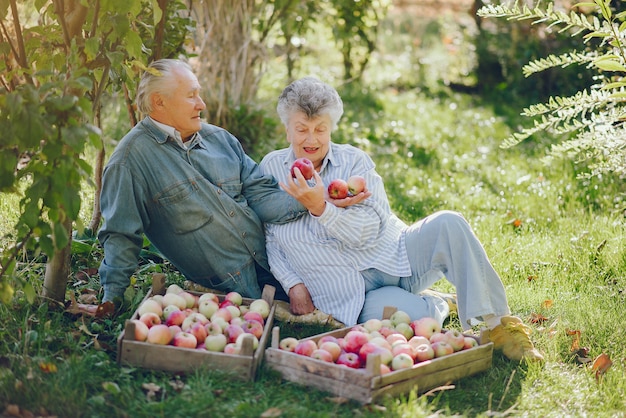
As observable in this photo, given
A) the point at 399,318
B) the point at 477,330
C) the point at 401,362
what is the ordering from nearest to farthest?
the point at 401,362, the point at 399,318, the point at 477,330

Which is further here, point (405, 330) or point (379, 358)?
point (405, 330)

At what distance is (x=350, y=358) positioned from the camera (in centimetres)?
317

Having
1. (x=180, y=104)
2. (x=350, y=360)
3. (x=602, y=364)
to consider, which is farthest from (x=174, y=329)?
(x=602, y=364)

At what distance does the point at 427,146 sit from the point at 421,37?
5.67m

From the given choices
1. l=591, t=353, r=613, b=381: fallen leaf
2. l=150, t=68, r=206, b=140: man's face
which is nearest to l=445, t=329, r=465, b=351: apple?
l=591, t=353, r=613, b=381: fallen leaf

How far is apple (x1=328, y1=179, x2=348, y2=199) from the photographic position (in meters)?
3.76

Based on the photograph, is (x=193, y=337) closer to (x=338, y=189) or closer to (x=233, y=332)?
(x=233, y=332)

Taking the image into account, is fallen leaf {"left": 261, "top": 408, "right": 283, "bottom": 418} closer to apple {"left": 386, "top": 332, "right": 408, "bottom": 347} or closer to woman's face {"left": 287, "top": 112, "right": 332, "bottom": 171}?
apple {"left": 386, "top": 332, "right": 408, "bottom": 347}

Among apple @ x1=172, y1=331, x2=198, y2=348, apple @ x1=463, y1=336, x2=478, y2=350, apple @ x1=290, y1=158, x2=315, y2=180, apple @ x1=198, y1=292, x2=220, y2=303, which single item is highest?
apple @ x1=290, y1=158, x2=315, y2=180

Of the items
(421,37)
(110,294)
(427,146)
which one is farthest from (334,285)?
(421,37)

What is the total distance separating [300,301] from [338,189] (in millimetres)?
558

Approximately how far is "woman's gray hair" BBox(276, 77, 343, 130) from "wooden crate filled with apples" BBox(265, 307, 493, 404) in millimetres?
1021

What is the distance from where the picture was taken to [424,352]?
3244 millimetres

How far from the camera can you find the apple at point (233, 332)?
10.9 ft
